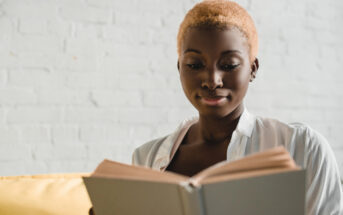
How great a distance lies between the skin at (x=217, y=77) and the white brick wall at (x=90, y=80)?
611 millimetres

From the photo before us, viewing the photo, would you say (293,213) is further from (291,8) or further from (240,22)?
(291,8)

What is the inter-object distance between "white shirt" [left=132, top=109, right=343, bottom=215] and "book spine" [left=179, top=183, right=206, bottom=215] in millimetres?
347

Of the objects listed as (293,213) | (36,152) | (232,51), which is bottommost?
(36,152)

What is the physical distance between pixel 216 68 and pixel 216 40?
0.06 m

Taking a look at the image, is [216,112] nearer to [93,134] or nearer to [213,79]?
[213,79]

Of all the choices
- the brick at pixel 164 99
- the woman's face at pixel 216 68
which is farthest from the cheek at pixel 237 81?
the brick at pixel 164 99

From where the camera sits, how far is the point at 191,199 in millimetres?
463

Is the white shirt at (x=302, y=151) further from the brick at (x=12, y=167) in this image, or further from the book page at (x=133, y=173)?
the brick at (x=12, y=167)

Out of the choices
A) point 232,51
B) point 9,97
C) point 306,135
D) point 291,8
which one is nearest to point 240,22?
point 232,51

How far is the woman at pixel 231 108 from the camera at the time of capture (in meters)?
0.76

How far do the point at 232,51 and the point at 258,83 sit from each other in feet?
2.94

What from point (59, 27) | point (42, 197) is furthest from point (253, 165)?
point (59, 27)

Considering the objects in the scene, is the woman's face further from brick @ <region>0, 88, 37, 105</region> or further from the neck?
brick @ <region>0, 88, 37, 105</region>

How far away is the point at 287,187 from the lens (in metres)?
0.48
